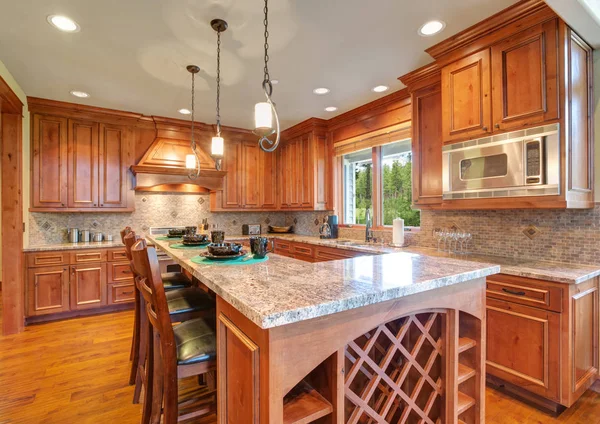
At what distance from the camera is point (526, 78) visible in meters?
2.06

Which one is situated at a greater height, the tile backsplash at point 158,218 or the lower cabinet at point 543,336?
the tile backsplash at point 158,218

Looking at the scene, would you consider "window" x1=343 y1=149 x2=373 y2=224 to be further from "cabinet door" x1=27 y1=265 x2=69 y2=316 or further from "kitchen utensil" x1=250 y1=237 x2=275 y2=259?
"cabinet door" x1=27 y1=265 x2=69 y2=316

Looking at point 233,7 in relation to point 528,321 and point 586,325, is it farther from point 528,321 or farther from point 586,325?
point 586,325

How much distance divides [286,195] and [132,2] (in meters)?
3.50

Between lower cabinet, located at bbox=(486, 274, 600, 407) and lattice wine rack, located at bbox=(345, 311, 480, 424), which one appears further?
lower cabinet, located at bbox=(486, 274, 600, 407)

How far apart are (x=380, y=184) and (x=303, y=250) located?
4.58ft

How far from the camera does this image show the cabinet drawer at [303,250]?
4.08 meters

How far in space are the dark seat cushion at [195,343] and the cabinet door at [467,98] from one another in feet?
7.71

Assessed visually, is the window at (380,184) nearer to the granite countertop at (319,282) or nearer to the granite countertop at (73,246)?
the granite countertop at (319,282)

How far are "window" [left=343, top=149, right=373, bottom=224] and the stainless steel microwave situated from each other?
5.21ft

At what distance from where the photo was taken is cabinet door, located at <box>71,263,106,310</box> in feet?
12.2

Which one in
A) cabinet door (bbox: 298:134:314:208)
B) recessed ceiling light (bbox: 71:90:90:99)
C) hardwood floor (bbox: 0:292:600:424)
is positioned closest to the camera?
hardwood floor (bbox: 0:292:600:424)

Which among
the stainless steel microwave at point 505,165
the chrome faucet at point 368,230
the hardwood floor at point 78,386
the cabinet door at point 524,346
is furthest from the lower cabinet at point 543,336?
the chrome faucet at point 368,230

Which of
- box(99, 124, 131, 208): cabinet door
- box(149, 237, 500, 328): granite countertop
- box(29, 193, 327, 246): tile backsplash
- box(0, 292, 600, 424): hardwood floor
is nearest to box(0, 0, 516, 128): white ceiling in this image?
box(99, 124, 131, 208): cabinet door
